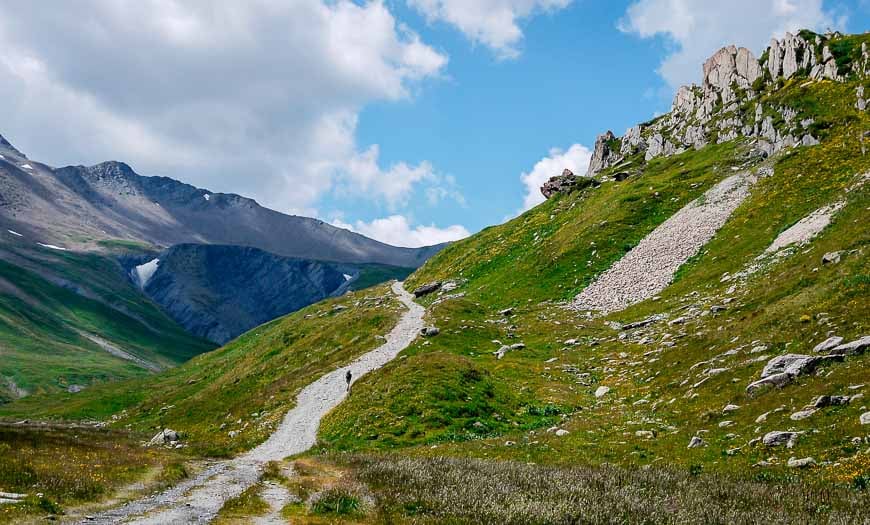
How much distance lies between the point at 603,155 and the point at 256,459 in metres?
147

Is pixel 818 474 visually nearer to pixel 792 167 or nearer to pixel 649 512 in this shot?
pixel 649 512

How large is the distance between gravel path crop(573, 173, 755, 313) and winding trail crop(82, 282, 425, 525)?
23939 millimetres

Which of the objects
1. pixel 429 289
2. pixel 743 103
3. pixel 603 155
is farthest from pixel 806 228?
pixel 603 155

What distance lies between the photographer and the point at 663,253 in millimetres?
68875

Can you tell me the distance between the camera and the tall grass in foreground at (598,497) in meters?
13.7

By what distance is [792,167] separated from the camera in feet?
236

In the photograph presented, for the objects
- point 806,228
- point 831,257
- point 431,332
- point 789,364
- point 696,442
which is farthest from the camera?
point 431,332

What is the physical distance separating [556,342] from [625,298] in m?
13.8

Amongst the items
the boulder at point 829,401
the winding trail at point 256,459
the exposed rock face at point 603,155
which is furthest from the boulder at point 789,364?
the exposed rock face at point 603,155

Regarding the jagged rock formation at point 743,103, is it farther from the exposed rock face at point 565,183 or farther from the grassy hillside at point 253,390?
the grassy hillside at point 253,390

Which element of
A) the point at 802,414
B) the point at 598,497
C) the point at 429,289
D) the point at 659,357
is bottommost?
the point at 598,497

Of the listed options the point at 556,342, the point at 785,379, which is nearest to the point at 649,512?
the point at 785,379

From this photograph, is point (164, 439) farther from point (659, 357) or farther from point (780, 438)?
point (780, 438)

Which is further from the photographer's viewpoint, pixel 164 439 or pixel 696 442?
pixel 164 439
